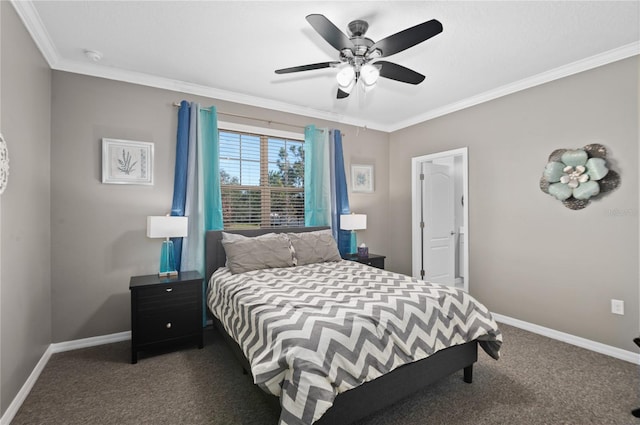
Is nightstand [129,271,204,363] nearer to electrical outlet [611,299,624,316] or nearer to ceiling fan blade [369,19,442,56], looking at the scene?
ceiling fan blade [369,19,442,56]

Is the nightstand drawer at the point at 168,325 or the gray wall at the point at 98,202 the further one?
the gray wall at the point at 98,202

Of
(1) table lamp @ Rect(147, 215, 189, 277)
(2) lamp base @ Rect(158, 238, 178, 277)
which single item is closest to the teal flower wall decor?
(1) table lamp @ Rect(147, 215, 189, 277)

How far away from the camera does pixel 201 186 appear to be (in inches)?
136

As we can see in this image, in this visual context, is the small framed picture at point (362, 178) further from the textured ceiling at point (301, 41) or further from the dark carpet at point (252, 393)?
the dark carpet at point (252, 393)

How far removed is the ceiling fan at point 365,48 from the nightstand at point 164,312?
216cm

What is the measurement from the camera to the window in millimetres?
3760

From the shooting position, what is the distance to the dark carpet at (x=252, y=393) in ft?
6.26

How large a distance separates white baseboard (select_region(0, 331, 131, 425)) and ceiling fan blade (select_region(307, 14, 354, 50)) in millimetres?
3036

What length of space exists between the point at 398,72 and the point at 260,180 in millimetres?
2229

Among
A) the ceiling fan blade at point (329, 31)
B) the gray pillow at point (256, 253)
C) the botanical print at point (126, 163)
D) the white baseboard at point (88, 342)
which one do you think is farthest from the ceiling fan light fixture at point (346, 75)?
the white baseboard at point (88, 342)

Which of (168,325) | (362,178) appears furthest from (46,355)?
(362,178)

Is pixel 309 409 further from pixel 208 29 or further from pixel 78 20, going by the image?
pixel 78 20

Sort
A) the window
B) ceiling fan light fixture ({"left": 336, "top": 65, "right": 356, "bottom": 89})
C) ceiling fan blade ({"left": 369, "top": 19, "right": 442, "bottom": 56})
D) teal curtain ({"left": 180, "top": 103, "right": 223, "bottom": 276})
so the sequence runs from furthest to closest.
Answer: the window
teal curtain ({"left": 180, "top": 103, "right": 223, "bottom": 276})
ceiling fan light fixture ({"left": 336, "top": 65, "right": 356, "bottom": 89})
ceiling fan blade ({"left": 369, "top": 19, "right": 442, "bottom": 56})

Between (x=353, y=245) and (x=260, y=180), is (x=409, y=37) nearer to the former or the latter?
(x=260, y=180)
